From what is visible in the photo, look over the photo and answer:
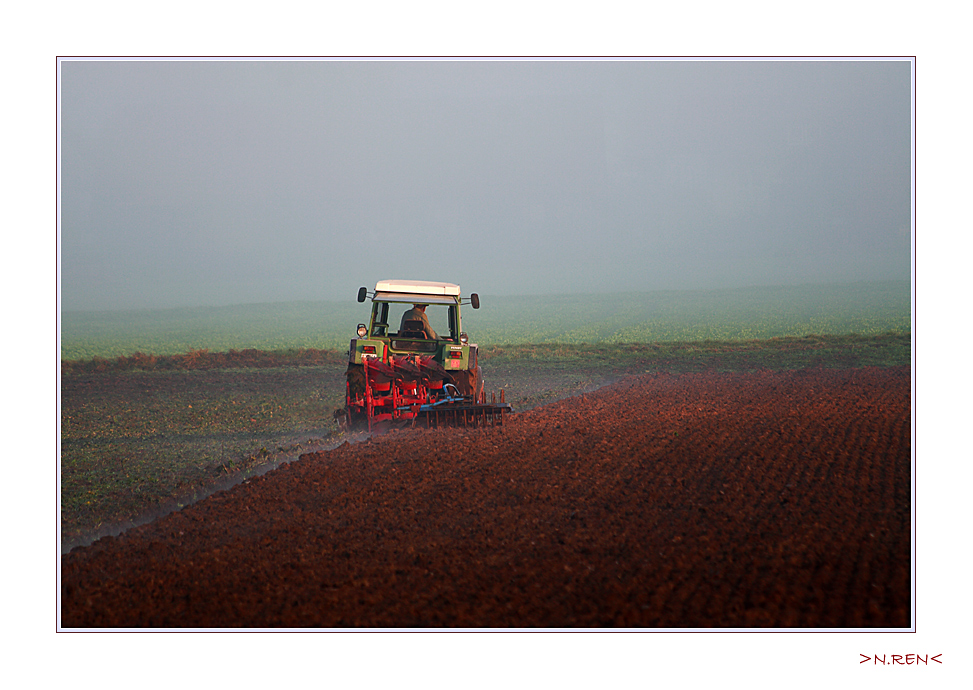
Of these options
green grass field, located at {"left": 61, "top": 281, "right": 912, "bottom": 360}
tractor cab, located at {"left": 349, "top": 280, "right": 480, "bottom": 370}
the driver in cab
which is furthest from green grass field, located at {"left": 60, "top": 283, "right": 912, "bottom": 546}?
the driver in cab

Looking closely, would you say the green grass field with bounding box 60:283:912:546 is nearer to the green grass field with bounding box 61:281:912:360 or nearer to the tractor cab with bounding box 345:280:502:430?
the green grass field with bounding box 61:281:912:360

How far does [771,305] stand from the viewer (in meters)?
27.3

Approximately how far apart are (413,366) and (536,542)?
590cm

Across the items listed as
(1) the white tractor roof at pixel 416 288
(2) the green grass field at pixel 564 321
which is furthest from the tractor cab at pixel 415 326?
(2) the green grass field at pixel 564 321

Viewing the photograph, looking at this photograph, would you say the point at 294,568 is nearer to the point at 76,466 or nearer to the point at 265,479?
the point at 265,479

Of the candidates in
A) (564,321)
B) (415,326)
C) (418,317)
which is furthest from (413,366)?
Result: (564,321)

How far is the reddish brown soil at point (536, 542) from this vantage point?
4270mm

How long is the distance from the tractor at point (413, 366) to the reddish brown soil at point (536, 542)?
57.3 inches

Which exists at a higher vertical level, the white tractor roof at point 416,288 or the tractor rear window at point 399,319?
the white tractor roof at point 416,288

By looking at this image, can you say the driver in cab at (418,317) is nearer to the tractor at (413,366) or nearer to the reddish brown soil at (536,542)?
the tractor at (413,366)

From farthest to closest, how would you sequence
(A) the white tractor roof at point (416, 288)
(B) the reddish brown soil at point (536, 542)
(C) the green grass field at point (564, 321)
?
(C) the green grass field at point (564, 321) → (A) the white tractor roof at point (416, 288) → (B) the reddish brown soil at point (536, 542)

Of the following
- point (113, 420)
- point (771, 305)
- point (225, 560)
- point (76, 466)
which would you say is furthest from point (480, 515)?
point (771, 305)

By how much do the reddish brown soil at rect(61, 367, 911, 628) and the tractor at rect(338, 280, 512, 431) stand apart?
57.3 inches

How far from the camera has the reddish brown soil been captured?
14.0 feet
